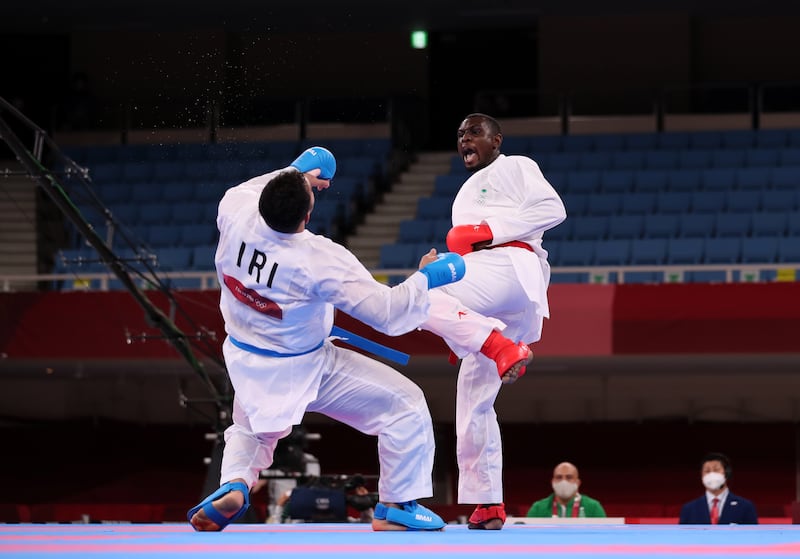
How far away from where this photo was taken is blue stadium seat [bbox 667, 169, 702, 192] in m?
14.5

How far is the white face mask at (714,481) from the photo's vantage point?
8602 mm

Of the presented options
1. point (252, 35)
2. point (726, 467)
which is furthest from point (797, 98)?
point (726, 467)

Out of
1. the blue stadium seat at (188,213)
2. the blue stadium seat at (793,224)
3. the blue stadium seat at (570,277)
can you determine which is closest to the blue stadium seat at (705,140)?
the blue stadium seat at (793,224)

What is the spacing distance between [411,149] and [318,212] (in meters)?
3.63

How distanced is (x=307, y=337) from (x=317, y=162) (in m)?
0.72

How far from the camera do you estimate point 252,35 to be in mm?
13938

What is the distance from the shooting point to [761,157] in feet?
49.4

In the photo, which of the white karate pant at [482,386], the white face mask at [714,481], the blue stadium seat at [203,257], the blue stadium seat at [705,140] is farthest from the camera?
the blue stadium seat at [705,140]

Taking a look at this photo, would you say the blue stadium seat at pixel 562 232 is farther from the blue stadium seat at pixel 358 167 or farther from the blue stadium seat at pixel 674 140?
the blue stadium seat at pixel 358 167

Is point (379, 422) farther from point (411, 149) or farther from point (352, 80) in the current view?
point (352, 80)

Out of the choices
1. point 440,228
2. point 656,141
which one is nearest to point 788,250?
point 656,141

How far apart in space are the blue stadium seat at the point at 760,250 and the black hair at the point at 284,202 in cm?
931

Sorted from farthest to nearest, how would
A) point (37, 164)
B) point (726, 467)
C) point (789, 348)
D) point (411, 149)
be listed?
point (411, 149)
point (789, 348)
point (37, 164)
point (726, 467)

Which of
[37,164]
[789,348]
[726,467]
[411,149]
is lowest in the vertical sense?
[726,467]
